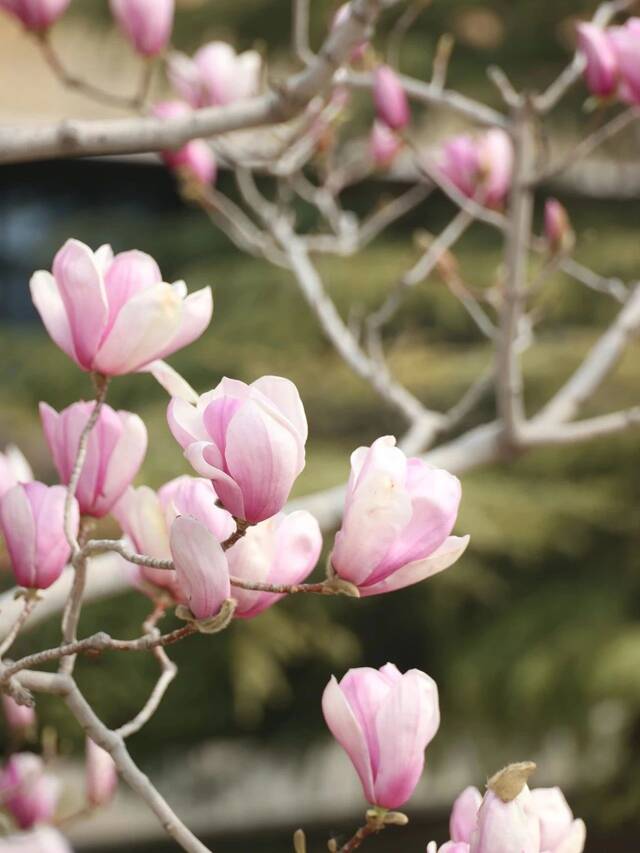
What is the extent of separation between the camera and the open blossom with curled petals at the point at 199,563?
0.37 metres

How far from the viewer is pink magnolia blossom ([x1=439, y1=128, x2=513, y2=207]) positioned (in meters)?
1.08

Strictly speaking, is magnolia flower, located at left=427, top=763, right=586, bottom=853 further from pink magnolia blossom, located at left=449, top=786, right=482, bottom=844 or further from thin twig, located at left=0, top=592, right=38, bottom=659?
thin twig, located at left=0, top=592, right=38, bottom=659

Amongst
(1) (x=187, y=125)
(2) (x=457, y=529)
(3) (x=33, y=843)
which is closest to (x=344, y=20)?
(1) (x=187, y=125)

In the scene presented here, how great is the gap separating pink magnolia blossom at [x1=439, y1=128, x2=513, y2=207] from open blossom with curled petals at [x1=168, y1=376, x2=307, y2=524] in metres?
0.74

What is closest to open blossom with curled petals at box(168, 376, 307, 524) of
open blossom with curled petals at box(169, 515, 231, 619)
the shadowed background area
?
open blossom with curled petals at box(169, 515, 231, 619)

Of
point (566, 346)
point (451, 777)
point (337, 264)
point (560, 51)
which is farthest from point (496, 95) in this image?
point (451, 777)

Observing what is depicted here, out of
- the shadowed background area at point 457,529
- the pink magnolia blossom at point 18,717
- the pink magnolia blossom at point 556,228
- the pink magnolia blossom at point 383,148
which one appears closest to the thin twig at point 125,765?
the pink magnolia blossom at point 18,717

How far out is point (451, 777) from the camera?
3.33 meters

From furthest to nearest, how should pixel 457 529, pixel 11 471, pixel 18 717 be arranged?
pixel 457 529
pixel 18 717
pixel 11 471

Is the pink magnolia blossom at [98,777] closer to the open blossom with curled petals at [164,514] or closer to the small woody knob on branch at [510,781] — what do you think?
the open blossom with curled petals at [164,514]

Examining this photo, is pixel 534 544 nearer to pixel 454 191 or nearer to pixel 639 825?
pixel 639 825

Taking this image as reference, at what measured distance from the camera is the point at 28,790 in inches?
33.5

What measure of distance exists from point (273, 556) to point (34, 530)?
0.08 m

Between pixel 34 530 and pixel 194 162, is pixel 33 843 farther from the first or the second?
pixel 194 162
